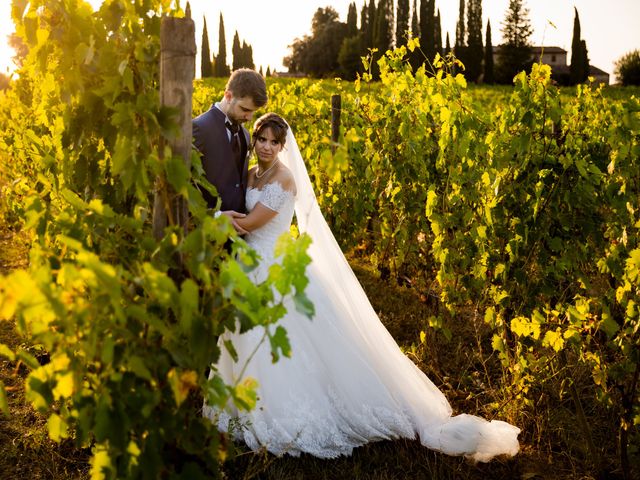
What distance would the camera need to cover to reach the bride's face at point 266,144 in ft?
10.9

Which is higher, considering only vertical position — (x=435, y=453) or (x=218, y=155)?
(x=218, y=155)

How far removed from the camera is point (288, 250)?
1531 millimetres

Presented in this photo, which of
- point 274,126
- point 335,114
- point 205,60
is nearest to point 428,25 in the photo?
point 205,60

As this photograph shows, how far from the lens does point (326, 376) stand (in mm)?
3268

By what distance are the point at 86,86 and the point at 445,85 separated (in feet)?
8.68

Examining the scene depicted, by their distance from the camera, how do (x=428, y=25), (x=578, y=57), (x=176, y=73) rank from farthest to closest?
(x=428, y=25) < (x=578, y=57) < (x=176, y=73)

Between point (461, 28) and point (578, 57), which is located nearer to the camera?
point (578, 57)

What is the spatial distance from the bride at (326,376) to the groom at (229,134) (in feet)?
0.37

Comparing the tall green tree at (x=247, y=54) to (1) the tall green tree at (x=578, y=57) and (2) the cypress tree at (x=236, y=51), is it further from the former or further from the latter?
(1) the tall green tree at (x=578, y=57)

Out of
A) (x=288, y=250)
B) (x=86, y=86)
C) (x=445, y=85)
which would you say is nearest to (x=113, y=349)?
(x=288, y=250)

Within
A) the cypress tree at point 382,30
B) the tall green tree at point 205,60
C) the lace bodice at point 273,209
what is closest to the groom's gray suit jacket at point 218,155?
the lace bodice at point 273,209

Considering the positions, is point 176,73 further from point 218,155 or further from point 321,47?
point 321,47

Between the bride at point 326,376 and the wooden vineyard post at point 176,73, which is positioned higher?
the wooden vineyard post at point 176,73

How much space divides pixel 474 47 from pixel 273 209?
46350 mm
